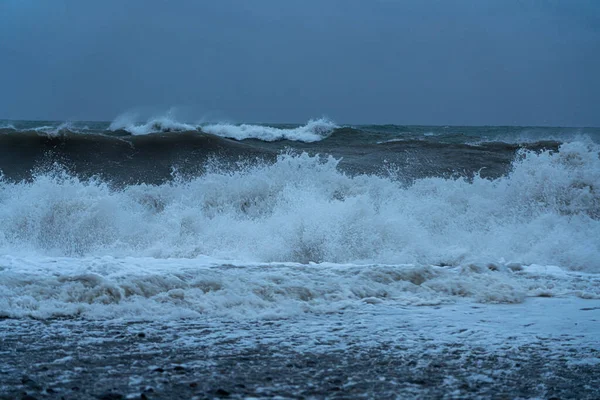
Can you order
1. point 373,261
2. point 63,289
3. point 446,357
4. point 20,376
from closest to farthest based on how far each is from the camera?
point 20,376 < point 446,357 < point 63,289 < point 373,261

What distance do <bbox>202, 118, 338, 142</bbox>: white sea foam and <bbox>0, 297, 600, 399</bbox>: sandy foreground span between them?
12.1m

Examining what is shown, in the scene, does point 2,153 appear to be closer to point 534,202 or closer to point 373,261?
point 373,261

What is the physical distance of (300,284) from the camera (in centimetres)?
471

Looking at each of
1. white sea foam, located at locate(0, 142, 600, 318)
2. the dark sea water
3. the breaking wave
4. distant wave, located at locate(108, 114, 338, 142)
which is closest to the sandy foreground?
white sea foam, located at locate(0, 142, 600, 318)

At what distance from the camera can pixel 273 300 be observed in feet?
14.4

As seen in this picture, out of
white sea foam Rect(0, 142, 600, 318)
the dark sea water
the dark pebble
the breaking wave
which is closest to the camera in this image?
the dark pebble

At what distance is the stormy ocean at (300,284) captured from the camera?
2869 millimetres

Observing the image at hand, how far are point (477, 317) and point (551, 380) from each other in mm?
1230

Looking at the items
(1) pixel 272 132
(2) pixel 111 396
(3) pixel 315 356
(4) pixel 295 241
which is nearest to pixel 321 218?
(4) pixel 295 241

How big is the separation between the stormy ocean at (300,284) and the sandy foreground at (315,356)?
0.01 m

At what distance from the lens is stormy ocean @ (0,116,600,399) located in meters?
2.87

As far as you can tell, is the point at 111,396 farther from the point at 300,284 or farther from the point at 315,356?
the point at 300,284

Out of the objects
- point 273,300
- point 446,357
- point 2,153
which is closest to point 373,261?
point 273,300

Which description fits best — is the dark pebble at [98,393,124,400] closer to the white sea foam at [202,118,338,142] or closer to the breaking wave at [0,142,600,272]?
the breaking wave at [0,142,600,272]
